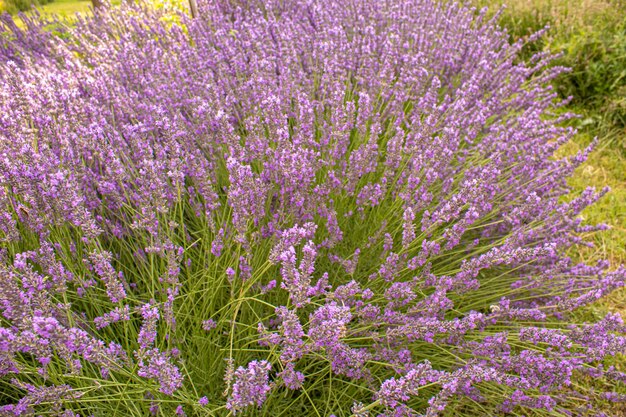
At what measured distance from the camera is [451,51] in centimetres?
327

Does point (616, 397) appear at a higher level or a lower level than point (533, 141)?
lower

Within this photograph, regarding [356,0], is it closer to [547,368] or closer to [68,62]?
[68,62]

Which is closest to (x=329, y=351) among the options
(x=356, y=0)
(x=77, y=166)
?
(x=77, y=166)

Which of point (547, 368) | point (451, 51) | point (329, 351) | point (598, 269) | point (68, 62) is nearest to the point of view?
point (329, 351)

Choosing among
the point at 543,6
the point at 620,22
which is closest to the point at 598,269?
the point at 620,22

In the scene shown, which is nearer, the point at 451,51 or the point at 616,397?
the point at 616,397

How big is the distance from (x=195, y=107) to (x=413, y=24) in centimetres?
213

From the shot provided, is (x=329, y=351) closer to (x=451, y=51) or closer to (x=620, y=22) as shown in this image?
(x=451, y=51)

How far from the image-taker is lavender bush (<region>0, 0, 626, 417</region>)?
124 centimetres

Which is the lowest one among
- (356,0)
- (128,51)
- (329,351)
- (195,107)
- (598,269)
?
(598,269)

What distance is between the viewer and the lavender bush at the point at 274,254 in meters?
1.24

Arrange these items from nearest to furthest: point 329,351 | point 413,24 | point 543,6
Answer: point 329,351 → point 413,24 → point 543,6

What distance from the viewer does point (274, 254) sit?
128 cm

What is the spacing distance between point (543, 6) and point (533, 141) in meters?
3.93
